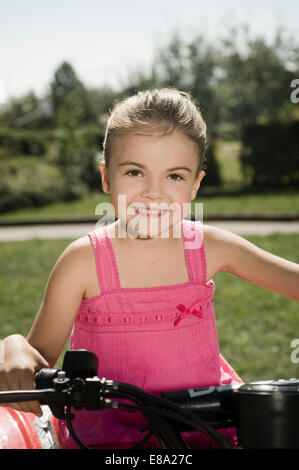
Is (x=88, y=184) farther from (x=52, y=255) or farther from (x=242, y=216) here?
(x=52, y=255)

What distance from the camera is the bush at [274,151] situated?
19938 mm

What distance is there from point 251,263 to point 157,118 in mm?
546

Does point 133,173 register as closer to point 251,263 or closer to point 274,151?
point 251,263

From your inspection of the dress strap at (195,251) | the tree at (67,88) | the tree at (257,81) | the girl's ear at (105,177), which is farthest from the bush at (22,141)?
the dress strap at (195,251)

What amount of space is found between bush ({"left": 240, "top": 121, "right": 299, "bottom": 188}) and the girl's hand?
63.8 feet

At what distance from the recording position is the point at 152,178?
1584 mm

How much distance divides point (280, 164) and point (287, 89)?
362cm

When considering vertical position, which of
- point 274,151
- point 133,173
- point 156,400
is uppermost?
point 274,151

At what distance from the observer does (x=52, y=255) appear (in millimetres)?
9609

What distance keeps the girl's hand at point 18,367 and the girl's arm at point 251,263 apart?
673 millimetres

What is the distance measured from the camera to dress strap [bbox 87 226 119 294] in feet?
5.50

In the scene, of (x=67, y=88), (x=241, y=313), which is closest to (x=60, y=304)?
(x=241, y=313)

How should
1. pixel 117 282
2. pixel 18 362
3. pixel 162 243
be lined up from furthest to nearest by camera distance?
pixel 162 243
pixel 117 282
pixel 18 362
